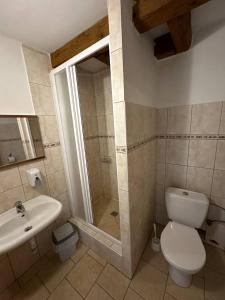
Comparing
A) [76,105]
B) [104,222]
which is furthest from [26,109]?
[104,222]

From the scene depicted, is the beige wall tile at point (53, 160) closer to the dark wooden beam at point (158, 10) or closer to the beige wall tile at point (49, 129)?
the beige wall tile at point (49, 129)

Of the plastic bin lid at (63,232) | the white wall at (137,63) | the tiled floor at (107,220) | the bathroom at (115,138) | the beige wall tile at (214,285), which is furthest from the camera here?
the tiled floor at (107,220)

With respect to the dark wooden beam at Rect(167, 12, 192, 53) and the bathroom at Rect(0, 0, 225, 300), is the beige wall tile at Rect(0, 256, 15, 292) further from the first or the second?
the dark wooden beam at Rect(167, 12, 192, 53)

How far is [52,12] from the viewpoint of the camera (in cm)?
100

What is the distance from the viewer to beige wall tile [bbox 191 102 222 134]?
136 cm

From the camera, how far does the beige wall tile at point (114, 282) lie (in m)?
1.26

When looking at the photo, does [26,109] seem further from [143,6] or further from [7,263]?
[7,263]

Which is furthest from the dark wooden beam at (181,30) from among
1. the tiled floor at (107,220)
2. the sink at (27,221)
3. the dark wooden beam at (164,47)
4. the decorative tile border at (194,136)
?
the tiled floor at (107,220)

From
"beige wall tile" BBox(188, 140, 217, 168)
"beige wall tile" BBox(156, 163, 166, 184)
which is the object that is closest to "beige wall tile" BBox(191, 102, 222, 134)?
"beige wall tile" BBox(188, 140, 217, 168)

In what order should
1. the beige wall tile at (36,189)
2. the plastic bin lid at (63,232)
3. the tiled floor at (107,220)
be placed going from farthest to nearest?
the tiled floor at (107,220)
the plastic bin lid at (63,232)
the beige wall tile at (36,189)

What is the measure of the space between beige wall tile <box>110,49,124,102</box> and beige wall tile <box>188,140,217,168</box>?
1030 millimetres

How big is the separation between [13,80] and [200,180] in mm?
2173

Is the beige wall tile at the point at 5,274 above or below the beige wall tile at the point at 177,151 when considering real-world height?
below

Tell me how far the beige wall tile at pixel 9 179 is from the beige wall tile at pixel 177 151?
1661mm
